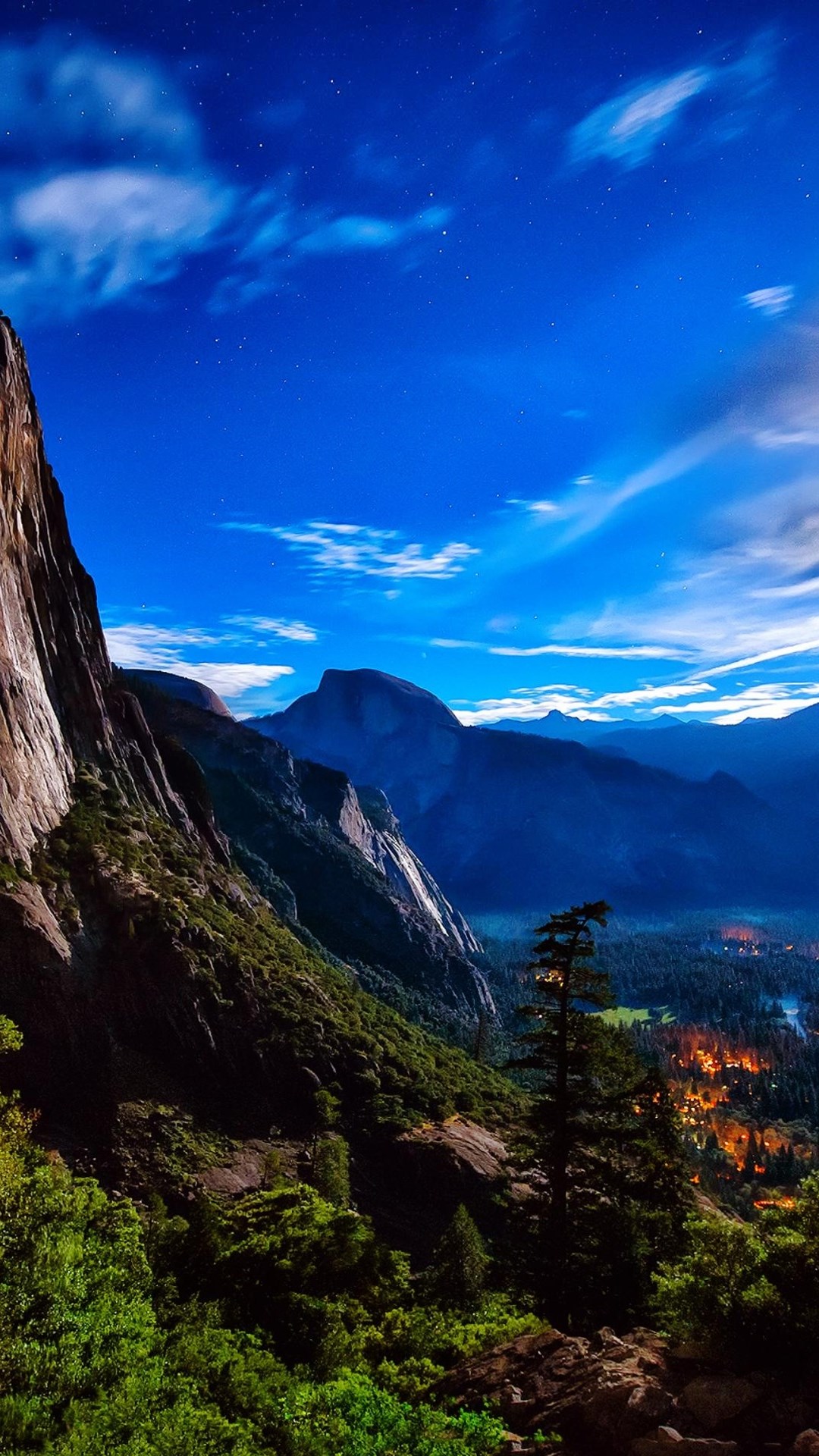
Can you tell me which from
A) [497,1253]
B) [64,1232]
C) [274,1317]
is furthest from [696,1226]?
[64,1232]

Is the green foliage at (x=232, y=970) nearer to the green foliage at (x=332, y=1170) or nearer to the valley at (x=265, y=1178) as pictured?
the valley at (x=265, y=1178)

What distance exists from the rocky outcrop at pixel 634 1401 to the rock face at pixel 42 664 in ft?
130

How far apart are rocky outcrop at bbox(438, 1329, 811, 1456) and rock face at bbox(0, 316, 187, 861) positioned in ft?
130

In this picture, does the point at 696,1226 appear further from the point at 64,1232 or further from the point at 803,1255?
the point at 64,1232

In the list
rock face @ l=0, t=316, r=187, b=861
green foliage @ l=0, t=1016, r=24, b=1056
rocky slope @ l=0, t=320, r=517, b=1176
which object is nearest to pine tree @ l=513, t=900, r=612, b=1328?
green foliage @ l=0, t=1016, r=24, b=1056

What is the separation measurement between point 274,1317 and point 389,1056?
133 ft

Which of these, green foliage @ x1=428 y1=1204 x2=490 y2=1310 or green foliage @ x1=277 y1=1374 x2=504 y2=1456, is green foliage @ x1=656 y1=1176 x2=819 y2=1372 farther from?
green foliage @ x1=428 y1=1204 x2=490 y2=1310

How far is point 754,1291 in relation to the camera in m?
15.0

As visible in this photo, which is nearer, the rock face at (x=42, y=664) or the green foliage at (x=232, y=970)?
the green foliage at (x=232, y=970)

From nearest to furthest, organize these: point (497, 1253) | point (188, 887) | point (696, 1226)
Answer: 1. point (696, 1226)
2. point (497, 1253)
3. point (188, 887)

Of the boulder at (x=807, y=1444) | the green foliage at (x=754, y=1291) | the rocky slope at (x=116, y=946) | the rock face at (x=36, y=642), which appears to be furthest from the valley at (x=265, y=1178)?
the boulder at (x=807, y=1444)

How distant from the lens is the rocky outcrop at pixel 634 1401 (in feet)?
43.2

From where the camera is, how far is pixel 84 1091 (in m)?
41.0

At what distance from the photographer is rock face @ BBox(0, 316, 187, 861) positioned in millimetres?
49781
